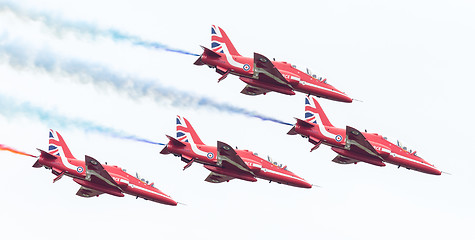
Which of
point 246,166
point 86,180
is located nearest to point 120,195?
point 86,180

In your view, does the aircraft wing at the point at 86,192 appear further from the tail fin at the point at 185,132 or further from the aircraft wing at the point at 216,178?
the aircraft wing at the point at 216,178

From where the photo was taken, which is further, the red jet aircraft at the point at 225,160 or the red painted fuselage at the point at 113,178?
the red jet aircraft at the point at 225,160

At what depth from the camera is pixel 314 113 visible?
14700cm

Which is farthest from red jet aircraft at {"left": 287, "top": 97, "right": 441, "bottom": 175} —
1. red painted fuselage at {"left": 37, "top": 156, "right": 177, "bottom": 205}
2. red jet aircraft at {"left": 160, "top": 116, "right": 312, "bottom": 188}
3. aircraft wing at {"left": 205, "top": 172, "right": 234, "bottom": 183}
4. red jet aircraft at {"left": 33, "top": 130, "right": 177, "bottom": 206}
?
red jet aircraft at {"left": 33, "top": 130, "right": 177, "bottom": 206}

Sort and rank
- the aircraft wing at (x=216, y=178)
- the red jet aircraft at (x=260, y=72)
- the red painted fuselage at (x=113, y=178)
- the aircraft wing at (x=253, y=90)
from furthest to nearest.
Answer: the aircraft wing at (x=216, y=178), the aircraft wing at (x=253, y=90), the red jet aircraft at (x=260, y=72), the red painted fuselage at (x=113, y=178)

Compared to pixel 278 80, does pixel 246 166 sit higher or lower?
lower

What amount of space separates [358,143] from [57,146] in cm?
3046

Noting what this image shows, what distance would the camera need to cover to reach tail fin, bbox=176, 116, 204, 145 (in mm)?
145625

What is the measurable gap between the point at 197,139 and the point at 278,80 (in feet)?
33.4

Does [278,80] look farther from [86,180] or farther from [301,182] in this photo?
[86,180]

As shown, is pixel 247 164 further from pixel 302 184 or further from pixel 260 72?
pixel 260 72

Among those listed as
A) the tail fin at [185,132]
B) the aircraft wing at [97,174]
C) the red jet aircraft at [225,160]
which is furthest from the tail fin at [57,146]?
the tail fin at [185,132]

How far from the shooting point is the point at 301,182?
147 m

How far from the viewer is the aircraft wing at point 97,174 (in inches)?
5519
